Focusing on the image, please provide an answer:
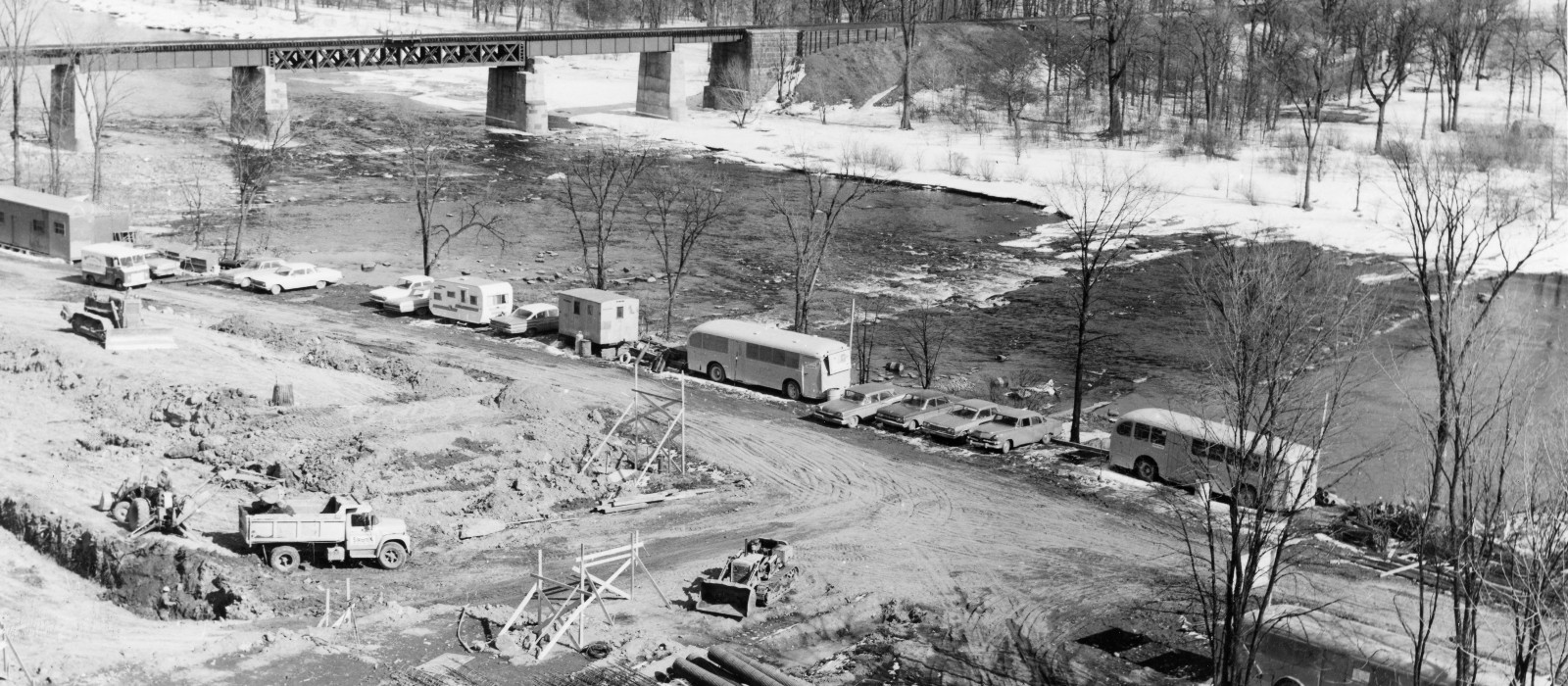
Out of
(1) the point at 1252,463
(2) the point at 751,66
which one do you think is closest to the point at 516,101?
(2) the point at 751,66

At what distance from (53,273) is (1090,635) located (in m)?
46.2

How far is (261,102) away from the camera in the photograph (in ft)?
357

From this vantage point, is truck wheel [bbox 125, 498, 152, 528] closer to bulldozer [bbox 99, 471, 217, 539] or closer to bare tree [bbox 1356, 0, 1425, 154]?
bulldozer [bbox 99, 471, 217, 539]

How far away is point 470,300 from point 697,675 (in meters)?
32.0

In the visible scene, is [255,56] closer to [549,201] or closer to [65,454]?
[549,201]

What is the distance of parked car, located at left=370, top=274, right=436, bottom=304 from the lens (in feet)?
198

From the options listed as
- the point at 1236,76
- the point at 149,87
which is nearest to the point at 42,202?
the point at 149,87

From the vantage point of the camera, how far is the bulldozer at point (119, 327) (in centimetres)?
4656

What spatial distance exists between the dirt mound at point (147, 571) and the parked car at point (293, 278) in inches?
1176

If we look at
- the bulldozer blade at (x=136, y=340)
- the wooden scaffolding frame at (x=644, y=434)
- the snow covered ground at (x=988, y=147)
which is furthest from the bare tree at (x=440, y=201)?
the snow covered ground at (x=988, y=147)

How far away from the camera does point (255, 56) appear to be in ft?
363

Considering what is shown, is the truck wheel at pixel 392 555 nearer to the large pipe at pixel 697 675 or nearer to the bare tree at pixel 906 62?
the large pipe at pixel 697 675

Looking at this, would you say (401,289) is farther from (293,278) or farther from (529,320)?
(529,320)

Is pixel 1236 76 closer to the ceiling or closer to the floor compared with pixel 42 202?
closer to the ceiling
